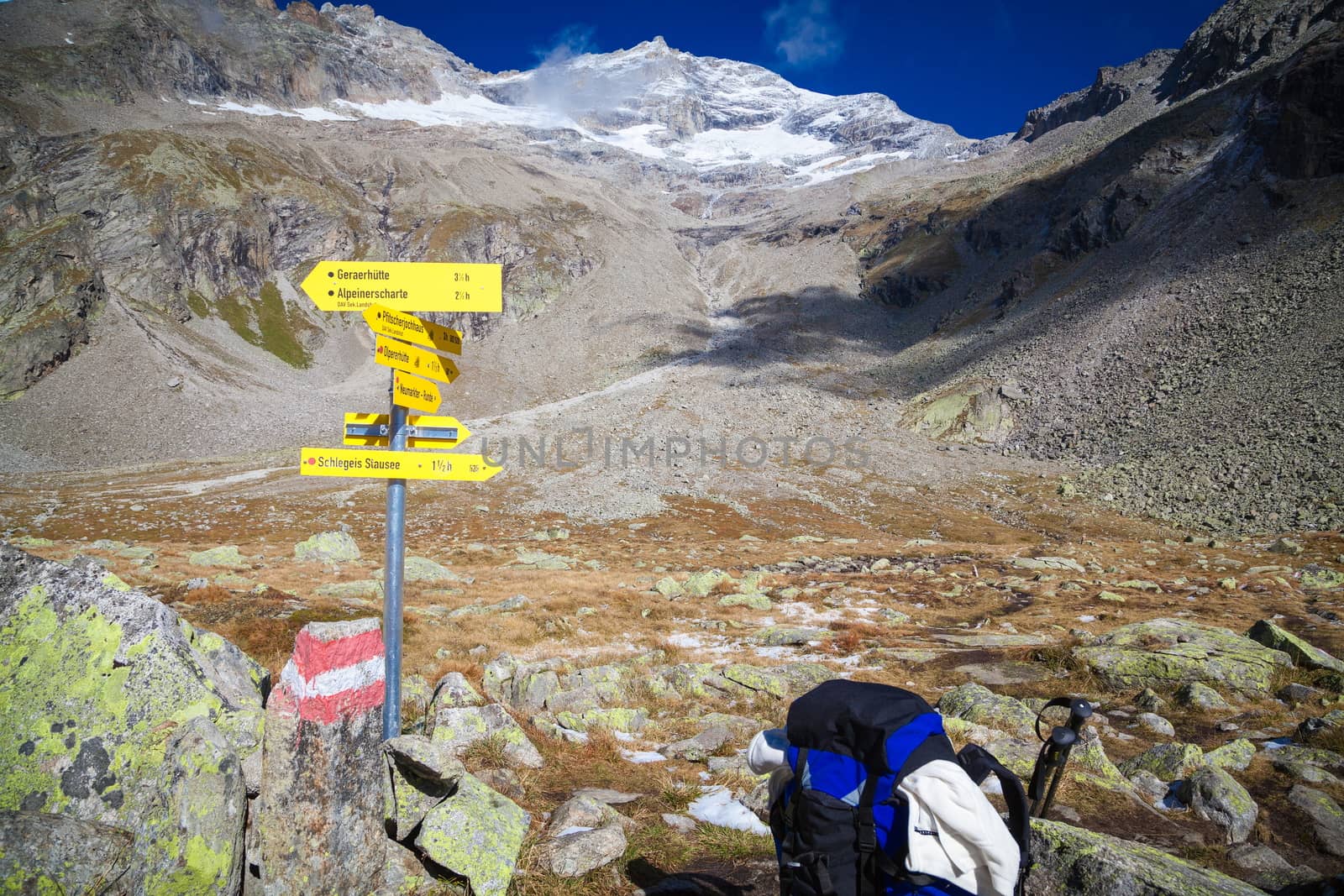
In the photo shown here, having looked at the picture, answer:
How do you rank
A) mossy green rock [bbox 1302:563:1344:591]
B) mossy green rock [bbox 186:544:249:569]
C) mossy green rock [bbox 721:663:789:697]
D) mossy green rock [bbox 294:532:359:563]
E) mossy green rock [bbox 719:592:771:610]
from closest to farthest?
mossy green rock [bbox 721:663:789:697], mossy green rock [bbox 719:592:771:610], mossy green rock [bbox 1302:563:1344:591], mossy green rock [bbox 186:544:249:569], mossy green rock [bbox 294:532:359:563]

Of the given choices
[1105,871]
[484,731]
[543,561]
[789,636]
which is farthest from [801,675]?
[543,561]

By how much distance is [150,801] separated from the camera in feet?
12.2

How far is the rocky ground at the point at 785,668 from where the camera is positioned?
5.38m

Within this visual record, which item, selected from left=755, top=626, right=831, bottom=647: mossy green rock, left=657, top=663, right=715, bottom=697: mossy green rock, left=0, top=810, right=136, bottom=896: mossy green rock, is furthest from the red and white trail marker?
left=755, top=626, right=831, bottom=647: mossy green rock

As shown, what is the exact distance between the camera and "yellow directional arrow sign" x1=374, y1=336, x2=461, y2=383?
5.38m

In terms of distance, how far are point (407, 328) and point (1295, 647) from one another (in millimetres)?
15768

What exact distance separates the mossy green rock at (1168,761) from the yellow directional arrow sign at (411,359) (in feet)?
29.4

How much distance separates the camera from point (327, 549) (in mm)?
28125

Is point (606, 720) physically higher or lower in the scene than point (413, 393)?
lower

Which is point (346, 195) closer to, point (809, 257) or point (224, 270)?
point (224, 270)

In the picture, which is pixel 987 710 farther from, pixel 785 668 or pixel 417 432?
pixel 417 432

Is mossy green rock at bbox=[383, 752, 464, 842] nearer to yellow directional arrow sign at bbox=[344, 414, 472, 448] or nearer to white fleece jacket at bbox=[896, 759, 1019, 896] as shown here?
yellow directional arrow sign at bbox=[344, 414, 472, 448]

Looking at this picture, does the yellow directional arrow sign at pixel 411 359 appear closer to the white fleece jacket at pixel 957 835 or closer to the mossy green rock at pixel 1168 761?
the white fleece jacket at pixel 957 835

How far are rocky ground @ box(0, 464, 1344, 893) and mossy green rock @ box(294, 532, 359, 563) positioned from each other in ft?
0.53
